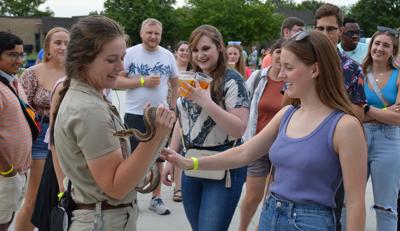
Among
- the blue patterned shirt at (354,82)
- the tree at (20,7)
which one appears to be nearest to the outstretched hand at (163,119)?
the blue patterned shirt at (354,82)

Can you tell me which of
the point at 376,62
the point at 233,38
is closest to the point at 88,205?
the point at 376,62

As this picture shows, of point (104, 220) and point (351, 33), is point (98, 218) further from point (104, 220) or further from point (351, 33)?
point (351, 33)

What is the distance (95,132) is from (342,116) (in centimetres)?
110

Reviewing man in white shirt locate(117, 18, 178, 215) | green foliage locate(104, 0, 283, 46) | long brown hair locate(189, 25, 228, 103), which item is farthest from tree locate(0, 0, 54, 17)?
long brown hair locate(189, 25, 228, 103)

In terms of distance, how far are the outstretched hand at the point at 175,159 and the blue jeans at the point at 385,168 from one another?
6.53 ft

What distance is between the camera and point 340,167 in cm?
204

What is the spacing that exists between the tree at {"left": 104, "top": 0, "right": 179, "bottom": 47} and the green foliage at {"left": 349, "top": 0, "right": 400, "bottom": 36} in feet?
79.8

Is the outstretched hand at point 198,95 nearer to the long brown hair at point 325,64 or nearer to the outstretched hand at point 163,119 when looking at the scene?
the long brown hair at point 325,64

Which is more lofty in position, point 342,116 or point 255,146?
point 342,116

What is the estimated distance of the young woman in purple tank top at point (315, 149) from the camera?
77.5 inches

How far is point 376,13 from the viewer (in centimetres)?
5950

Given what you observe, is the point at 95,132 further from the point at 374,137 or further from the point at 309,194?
the point at 374,137

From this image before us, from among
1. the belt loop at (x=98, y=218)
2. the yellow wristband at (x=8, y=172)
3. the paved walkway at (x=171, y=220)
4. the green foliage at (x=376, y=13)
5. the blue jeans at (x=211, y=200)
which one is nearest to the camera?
the belt loop at (x=98, y=218)

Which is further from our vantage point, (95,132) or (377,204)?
(377,204)
